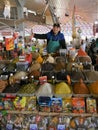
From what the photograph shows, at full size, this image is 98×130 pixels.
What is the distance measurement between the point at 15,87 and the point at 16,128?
0.52m

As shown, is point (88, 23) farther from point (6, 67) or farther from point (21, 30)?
point (6, 67)

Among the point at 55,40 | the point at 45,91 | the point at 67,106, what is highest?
the point at 55,40

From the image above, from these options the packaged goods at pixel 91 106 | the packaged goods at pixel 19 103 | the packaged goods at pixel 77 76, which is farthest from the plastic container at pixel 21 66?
the packaged goods at pixel 91 106

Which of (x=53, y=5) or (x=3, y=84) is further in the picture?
(x=53, y=5)

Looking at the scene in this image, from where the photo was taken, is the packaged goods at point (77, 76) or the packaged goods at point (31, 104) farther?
the packaged goods at point (77, 76)

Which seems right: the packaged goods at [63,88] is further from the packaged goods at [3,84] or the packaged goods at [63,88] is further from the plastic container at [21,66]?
the plastic container at [21,66]

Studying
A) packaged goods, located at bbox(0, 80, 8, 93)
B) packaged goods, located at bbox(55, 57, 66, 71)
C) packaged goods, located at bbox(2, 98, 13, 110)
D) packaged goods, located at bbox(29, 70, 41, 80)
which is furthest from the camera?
packaged goods, located at bbox(55, 57, 66, 71)

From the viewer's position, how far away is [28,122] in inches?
117

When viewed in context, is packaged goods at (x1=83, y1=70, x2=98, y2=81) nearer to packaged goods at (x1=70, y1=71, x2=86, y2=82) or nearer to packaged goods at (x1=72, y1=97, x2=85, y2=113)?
packaged goods at (x1=70, y1=71, x2=86, y2=82)

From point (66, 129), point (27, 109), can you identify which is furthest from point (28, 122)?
point (66, 129)

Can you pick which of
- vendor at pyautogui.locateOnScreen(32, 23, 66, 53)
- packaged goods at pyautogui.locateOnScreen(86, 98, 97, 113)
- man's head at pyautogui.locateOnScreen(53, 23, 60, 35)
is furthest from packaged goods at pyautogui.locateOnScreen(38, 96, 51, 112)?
man's head at pyautogui.locateOnScreen(53, 23, 60, 35)

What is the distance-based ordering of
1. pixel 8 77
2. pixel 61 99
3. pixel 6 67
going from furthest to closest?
pixel 6 67 → pixel 8 77 → pixel 61 99

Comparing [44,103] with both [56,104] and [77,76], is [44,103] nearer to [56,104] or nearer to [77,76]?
[56,104]

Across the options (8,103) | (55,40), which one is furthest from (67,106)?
(55,40)
